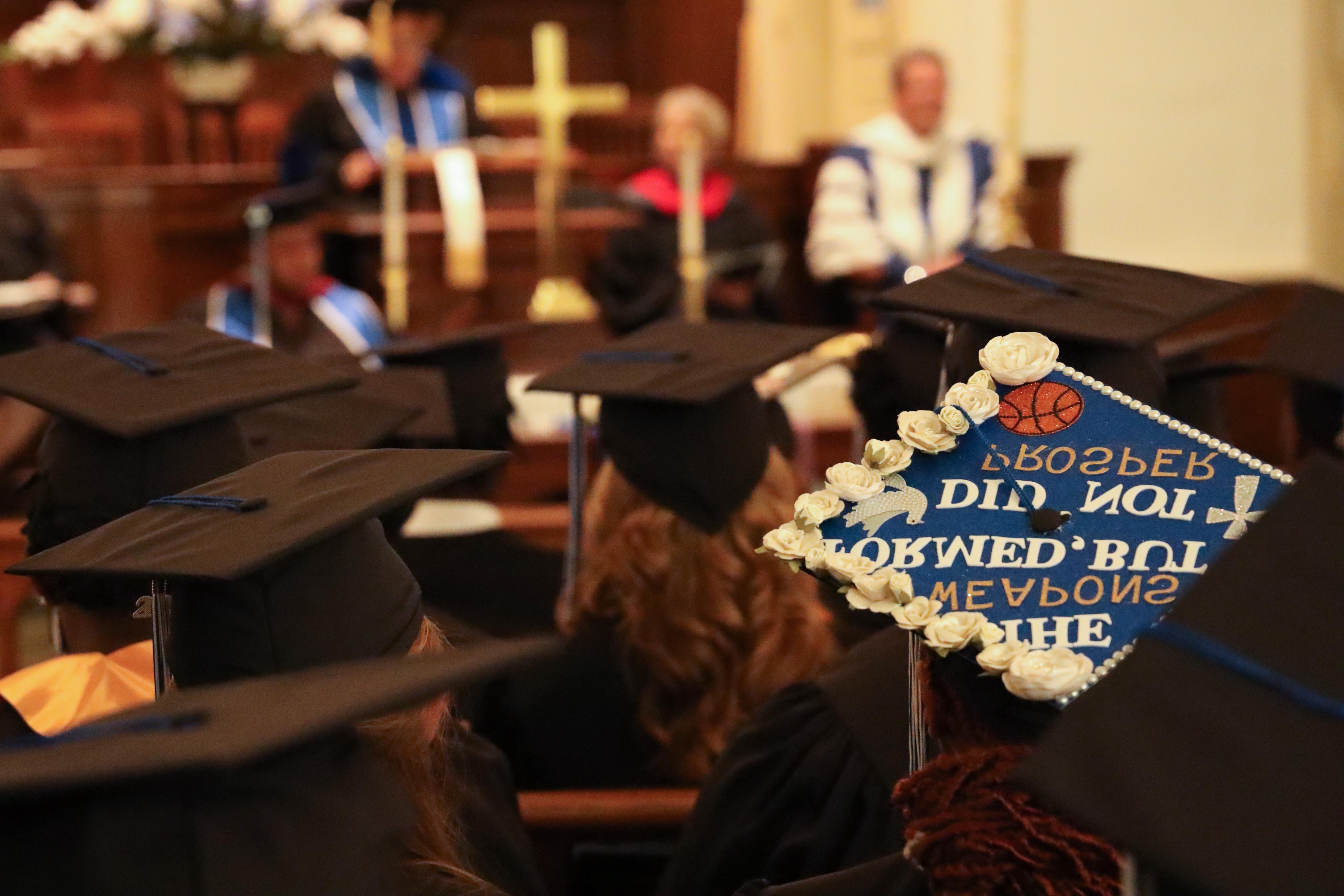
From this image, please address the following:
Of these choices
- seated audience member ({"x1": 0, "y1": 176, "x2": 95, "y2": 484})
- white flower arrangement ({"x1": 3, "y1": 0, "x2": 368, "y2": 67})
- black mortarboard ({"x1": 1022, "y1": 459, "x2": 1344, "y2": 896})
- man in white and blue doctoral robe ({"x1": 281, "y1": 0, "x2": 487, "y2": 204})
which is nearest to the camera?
black mortarboard ({"x1": 1022, "y1": 459, "x2": 1344, "y2": 896})

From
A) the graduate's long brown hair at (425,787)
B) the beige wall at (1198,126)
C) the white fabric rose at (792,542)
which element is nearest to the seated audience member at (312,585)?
the graduate's long brown hair at (425,787)

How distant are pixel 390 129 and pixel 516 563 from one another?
5.18 meters

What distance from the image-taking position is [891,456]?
62.7 inches

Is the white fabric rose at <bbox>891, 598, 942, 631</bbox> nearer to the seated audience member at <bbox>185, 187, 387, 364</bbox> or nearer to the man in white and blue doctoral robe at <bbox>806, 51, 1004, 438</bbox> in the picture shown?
the seated audience member at <bbox>185, 187, 387, 364</bbox>

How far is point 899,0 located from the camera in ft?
29.8

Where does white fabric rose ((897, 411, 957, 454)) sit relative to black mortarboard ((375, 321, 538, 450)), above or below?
above

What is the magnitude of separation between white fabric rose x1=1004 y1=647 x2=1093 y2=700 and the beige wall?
6.55 m

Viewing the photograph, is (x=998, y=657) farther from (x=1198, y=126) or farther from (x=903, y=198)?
(x=1198, y=126)

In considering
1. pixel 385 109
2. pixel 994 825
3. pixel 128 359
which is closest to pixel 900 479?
pixel 994 825

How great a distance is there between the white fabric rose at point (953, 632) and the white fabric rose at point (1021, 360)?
0.94 ft

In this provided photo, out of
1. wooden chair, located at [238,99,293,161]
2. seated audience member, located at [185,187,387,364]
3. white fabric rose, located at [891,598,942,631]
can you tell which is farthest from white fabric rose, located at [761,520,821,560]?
wooden chair, located at [238,99,293,161]

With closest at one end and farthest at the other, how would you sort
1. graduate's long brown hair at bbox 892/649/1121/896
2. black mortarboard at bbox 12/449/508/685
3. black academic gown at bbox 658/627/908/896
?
graduate's long brown hair at bbox 892/649/1121/896, black mortarboard at bbox 12/449/508/685, black academic gown at bbox 658/627/908/896

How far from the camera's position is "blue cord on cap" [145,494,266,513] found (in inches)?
68.9

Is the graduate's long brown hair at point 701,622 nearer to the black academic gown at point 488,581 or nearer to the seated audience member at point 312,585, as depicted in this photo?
the black academic gown at point 488,581
